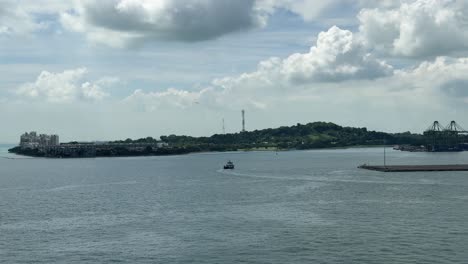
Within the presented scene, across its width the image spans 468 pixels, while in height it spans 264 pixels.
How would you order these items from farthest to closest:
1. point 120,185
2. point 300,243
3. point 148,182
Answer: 1. point 148,182
2. point 120,185
3. point 300,243

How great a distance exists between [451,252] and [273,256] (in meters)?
20.0

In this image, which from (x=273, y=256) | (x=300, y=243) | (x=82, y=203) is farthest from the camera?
(x=82, y=203)

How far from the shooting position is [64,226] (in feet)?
258

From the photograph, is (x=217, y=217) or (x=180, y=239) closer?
(x=180, y=239)

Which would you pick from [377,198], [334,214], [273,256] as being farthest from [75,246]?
[377,198]

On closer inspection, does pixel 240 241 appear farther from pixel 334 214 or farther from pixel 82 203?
pixel 82 203

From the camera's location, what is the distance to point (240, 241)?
6581cm

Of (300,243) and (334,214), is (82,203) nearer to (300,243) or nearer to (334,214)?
(334,214)

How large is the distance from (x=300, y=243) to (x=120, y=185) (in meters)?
94.2

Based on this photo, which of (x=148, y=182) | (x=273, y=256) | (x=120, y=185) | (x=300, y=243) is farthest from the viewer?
(x=148, y=182)

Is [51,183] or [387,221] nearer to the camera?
[387,221]

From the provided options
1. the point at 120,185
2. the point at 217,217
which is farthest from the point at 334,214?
the point at 120,185

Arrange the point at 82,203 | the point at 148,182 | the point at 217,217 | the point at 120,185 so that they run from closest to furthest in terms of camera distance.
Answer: the point at 217,217 → the point at 82,203 → the point at 120,185 → the point at 148,182

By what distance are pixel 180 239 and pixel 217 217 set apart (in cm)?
1830
